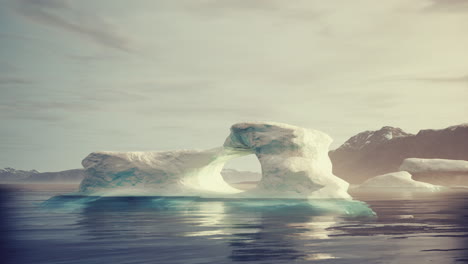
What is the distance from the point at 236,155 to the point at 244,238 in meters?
22.7

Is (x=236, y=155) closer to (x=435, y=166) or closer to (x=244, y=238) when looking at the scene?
(x=244, y=238)

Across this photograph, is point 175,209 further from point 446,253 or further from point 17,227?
point 446,253

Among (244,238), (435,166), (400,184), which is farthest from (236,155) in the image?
(435,166)

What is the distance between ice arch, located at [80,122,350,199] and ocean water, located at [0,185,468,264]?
171 cm

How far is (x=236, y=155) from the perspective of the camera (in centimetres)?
4175

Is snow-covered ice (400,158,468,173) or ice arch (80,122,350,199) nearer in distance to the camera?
ice arch (80,122,350,199)

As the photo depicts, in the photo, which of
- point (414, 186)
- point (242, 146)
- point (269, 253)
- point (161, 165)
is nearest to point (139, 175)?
point (161, 165)

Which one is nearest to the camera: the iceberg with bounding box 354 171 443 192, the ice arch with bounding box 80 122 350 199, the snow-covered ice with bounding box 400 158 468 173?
the ice arch with bounding box 80 122 350 199

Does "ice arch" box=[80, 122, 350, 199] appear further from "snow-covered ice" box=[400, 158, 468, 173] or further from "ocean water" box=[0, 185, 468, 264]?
"snow-covered ice" box=[400, 158, 468, 173]

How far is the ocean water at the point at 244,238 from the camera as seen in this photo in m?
15.2

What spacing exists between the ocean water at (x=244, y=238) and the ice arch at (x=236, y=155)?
171 cm

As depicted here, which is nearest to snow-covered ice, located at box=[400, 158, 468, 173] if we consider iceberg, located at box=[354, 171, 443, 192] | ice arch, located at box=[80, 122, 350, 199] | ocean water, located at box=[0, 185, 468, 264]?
iceberg, located at box=[354, 171, 443, 192]

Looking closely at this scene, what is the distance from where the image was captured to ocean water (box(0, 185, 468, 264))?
15203 millimetres

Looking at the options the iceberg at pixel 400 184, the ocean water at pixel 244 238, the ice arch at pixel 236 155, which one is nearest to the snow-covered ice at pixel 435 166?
the iceberg at pixel 400 184
